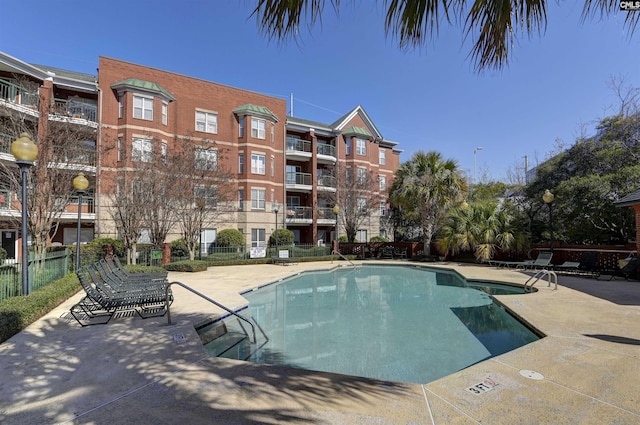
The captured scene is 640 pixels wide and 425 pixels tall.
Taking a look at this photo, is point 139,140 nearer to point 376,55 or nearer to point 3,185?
point 3,185

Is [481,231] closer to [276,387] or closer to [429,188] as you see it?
[429,188]

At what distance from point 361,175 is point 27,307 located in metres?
26.2

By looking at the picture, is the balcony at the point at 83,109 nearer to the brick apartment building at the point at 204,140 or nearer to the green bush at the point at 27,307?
the brick apartment building at the point at 204,140

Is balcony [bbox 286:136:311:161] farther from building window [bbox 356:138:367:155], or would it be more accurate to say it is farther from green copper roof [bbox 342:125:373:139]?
building window [bbox 356:138:367:155]

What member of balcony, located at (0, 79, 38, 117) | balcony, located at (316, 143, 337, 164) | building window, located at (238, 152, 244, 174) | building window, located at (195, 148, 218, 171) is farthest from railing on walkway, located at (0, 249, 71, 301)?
balcony, located at (316, 143, 337, 164)

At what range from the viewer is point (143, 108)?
22.6 meters

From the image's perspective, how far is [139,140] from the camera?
21.1 meters

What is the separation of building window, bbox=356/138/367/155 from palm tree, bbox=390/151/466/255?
8.66m

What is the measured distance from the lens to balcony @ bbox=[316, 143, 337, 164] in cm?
3079

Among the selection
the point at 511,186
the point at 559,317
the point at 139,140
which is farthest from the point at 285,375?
the point at 511,186

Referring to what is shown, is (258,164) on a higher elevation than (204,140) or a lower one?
lower

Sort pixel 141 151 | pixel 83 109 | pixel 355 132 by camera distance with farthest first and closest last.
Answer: pixel 355 132
pixel 83 109
pixel 141 151

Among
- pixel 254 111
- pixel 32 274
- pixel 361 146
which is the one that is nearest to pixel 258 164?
pixel 254 111

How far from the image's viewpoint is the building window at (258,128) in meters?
27.1
